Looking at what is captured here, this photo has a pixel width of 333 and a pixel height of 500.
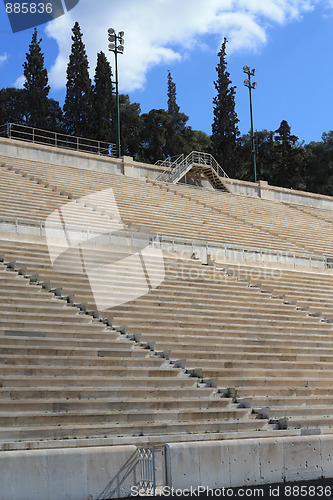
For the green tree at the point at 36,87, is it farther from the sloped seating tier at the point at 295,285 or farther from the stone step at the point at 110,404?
the stone step at the point at 110,404

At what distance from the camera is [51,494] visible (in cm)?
714

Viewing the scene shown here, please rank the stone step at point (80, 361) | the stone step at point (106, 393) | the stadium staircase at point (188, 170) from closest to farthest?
the stone step at point (106, 393)
the stone step at point (80, 361)
the stadium staircase at point (188, 170)

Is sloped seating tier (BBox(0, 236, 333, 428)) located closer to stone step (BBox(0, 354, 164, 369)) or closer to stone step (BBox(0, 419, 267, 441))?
stone step (BBox(0, 354, 164, 369))

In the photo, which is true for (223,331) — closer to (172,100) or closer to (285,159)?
(285,159)

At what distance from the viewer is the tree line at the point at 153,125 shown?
1460 inches

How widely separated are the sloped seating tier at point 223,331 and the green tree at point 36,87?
71.7 ft

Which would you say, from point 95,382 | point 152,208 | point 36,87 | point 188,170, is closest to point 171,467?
point 95,382

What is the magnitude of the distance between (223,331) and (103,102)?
27.4 metres

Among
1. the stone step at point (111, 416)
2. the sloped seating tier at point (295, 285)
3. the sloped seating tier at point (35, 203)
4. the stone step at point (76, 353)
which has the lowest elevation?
the stone step at point (111, 416)

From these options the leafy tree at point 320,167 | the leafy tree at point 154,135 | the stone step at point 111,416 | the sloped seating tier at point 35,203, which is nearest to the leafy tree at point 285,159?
the leafy tree at point 320,167

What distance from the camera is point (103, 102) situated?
38.3 meters

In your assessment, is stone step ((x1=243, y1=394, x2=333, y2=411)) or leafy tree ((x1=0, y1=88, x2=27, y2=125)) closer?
stone step ((x1=243, y1=394, x2=333, y2=411))

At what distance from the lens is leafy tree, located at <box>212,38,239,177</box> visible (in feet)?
128

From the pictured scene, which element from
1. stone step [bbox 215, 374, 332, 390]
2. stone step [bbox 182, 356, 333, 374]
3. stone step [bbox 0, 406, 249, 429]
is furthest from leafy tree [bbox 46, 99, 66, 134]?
stone step [bbox 0, 406, 249, 429]
